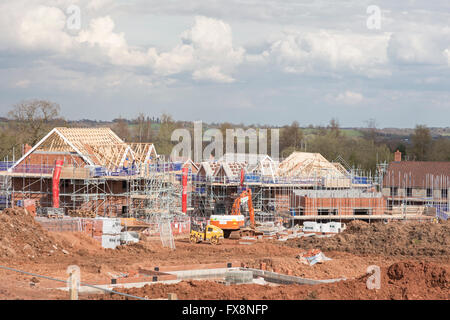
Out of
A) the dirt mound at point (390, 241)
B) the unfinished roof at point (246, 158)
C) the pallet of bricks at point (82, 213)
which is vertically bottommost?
the dirt mound at point (390, 241)

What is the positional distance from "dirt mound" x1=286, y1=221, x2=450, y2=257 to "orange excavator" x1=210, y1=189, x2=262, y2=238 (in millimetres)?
3988

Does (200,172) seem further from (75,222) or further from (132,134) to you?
(132,134)

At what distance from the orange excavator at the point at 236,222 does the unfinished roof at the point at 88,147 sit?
24.2 ft

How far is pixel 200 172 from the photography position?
169 ft

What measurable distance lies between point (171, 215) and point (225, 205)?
9449mm

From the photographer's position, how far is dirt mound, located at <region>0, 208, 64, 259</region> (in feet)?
91.2

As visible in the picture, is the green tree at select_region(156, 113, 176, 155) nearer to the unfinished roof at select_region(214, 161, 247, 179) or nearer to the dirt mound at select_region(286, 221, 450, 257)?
the unfinished roof at select_region(214, 161, 247, 179)

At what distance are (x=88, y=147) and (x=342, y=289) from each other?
29.0m

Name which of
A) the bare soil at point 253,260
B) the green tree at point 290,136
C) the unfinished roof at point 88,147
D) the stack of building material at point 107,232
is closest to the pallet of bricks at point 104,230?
the stack of building material at point 107,232

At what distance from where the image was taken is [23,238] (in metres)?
29.2

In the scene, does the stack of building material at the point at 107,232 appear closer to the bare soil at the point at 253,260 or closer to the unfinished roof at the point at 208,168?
the bare soil at the point at 253,260

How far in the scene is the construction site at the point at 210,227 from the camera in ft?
64.0

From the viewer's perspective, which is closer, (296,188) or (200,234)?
(200,234)
